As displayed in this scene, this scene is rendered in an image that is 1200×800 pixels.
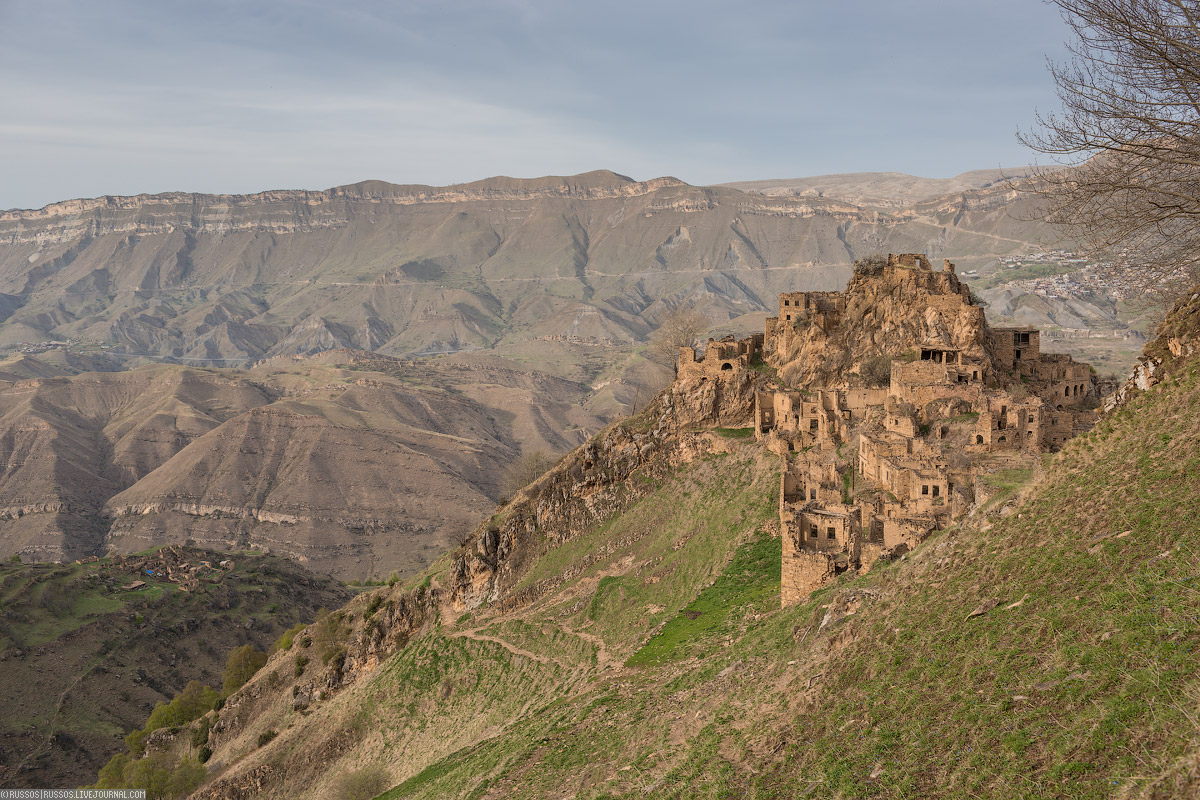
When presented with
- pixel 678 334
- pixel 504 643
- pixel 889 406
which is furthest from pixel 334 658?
pixel 678 334

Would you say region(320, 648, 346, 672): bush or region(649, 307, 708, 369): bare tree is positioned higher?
region(649, 307, 708, 369): bare tree

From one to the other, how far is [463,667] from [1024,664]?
159 feet

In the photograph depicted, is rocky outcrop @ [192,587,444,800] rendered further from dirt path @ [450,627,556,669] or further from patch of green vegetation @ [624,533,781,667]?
patch of green vegetation @ [624,533,781,667]

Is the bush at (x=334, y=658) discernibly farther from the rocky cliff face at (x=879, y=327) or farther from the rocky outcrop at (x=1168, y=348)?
the rocky outcrop at (x=1168, y=348)

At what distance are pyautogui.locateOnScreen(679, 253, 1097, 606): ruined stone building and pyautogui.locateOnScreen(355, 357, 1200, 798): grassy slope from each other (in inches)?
210

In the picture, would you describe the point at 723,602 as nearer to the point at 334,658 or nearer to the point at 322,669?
the point at 334,658

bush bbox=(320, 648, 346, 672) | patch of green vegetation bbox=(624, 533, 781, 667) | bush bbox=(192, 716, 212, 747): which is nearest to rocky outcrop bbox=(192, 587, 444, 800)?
bush bbox=(320, 648, 346, 672)

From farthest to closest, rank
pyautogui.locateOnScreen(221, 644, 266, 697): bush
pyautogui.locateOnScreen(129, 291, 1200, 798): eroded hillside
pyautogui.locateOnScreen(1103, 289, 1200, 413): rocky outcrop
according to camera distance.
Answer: pyautogui.locateOnScreen(221, 644, 266, 697): bush → pyautogui.locateOnScreen(1103, 289, 1200, 413): rocky outcrop → pyautogui.locateOnScreen(129, 291, 1200, 798): eroded hillside

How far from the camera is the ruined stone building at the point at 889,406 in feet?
124

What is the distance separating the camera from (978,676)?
66.1ft

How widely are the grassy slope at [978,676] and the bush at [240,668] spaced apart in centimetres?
6267

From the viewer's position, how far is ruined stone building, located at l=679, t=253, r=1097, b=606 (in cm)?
3794

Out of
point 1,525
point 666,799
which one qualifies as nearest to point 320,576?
point 1,525

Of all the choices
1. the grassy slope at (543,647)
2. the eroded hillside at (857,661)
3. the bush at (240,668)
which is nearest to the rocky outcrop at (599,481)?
the grassy slope at (543,647)
